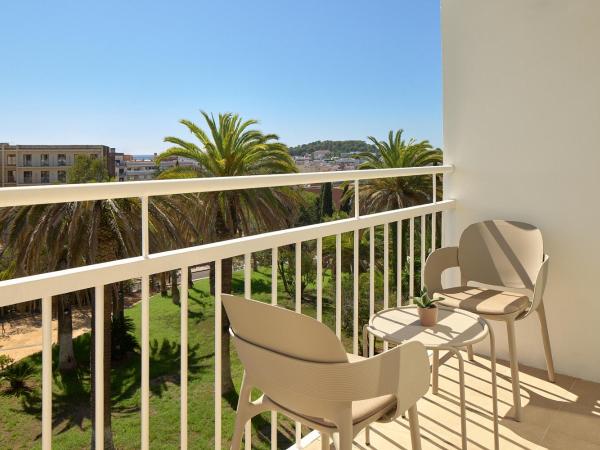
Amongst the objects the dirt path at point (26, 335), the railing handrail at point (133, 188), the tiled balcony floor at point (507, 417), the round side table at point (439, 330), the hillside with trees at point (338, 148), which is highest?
the hillside with trees at point (338, 148)

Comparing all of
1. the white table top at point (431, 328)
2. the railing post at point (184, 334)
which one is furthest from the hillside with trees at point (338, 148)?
the railing post at point (184, 334)

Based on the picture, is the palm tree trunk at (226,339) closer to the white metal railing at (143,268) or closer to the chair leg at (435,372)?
the chair leg at (435,372)

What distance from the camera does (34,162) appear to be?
4269cm

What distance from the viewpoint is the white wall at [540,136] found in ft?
9.59

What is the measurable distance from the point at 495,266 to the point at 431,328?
126 cm

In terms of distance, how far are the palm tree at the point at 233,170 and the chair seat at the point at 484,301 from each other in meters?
10.6

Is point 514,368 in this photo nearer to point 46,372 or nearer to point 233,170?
point 46,372

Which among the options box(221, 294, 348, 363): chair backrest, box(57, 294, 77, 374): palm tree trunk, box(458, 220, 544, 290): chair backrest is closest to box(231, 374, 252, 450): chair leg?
box(221, 294, 348, 363): chair backrest

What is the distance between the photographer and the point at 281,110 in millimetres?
54375

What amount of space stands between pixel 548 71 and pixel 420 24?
4601 cm

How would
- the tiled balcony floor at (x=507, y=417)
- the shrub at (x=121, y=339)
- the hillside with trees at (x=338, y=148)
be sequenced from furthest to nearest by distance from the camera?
1. the shrub at (x=121, y=339)
2. the hillside with trees at (x=338, y=148)
3. the tiled balcony floor at (x=507, y=417)

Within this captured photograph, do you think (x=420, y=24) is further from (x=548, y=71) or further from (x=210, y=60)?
(x=548, y=71)

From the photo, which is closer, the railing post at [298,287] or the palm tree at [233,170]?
the railing post at [298,287]

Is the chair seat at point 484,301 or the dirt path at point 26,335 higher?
the chair seat at point 484,301
